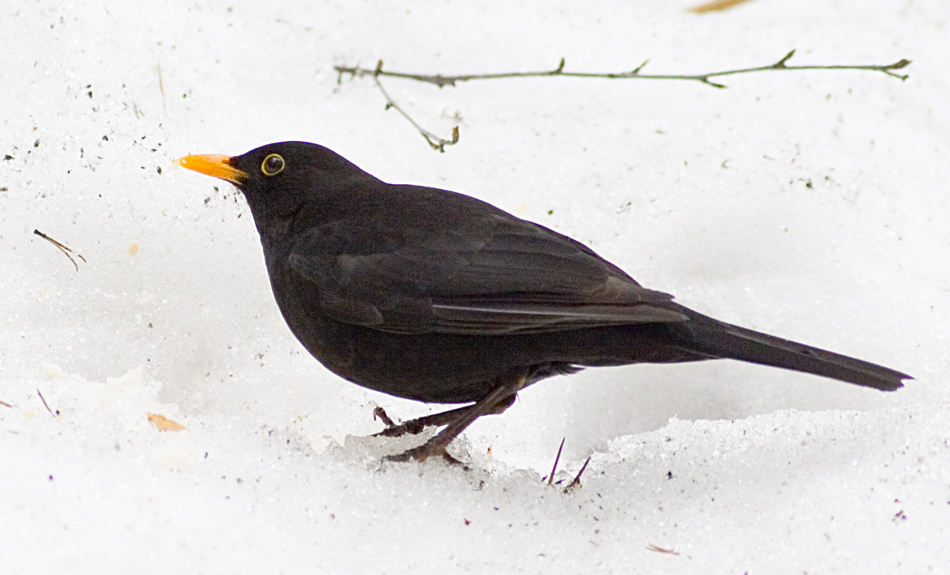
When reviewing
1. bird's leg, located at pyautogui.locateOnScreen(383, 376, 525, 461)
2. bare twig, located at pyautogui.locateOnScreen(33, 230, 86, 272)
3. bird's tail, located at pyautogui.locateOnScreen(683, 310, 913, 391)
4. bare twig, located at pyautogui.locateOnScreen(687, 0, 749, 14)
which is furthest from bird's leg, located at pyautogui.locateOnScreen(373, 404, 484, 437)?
bare twig, located at pyautogui.locateOnScreen(687, 0, 749, 14)

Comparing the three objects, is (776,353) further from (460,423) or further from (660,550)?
(460,423)

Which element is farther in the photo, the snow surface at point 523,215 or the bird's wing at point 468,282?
the bird's wing at point 468,282

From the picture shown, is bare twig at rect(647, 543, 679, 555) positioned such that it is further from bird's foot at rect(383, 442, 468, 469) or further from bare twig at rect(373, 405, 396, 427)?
bare twig at rect(373, 405, 396, 427)

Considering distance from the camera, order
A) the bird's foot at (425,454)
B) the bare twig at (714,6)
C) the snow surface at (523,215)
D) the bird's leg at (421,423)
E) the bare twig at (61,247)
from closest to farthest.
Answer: the snow surface at (523,215) < the bird's foot at (425,454) < the bird's leg at (421,423) < the bare twig at (61,247) < the bare twig at (714,6)

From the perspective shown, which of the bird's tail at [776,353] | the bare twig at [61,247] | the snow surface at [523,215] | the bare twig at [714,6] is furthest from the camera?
the bare twig at [714,6]

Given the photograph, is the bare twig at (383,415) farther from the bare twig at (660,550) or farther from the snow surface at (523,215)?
the bare twig at (660,550)

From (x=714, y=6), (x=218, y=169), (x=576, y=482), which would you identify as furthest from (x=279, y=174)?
(x=714, y=6)

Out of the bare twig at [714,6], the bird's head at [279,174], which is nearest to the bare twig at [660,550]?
the bird's head at [279,174]
